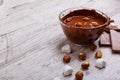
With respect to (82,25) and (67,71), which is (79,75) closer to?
(67,71)

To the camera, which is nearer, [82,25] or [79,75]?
[79,75]

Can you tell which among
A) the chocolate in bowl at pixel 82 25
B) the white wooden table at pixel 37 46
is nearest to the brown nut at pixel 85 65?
the white wooden table at pixel 37 46

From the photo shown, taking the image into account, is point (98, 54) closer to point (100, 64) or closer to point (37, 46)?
point (100, 64)

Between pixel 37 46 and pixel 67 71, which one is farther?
pixel 37 46

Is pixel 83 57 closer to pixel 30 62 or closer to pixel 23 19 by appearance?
pixel 30 62

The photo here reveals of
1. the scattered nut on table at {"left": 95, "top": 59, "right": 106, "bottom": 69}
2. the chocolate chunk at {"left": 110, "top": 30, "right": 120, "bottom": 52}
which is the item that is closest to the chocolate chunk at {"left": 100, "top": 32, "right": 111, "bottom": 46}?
the chocolate chunk at {"left": 110, "top": 30, "right": 120, "bottom": 52}

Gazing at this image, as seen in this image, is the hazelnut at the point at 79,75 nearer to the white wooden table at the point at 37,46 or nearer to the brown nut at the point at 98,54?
the white wooden table at the point at 37,46

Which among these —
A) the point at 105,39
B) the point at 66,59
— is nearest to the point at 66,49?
the point at 66,59
